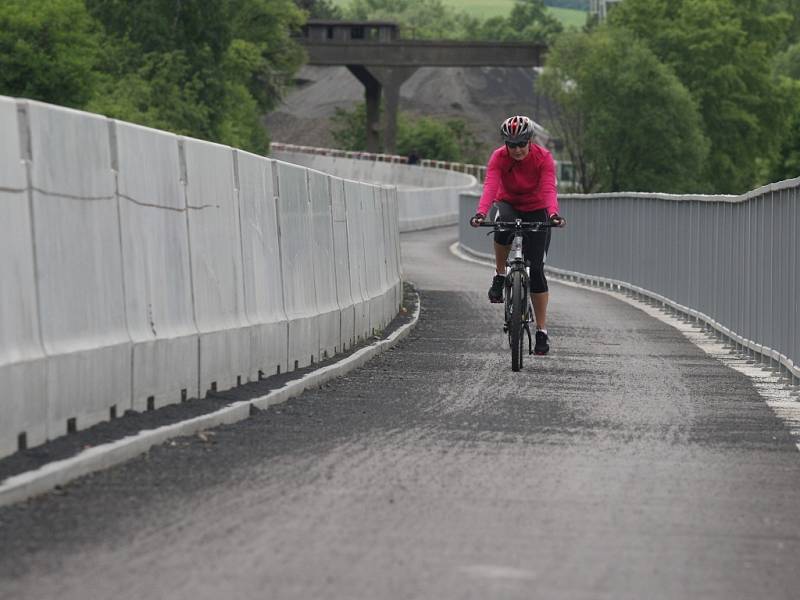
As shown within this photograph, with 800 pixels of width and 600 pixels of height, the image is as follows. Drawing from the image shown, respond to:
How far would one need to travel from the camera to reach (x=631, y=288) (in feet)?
97.6

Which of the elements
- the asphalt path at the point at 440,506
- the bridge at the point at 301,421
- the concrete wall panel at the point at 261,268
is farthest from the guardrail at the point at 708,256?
the concrete wall panel at the point at 261,268

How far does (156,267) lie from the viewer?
1045cm

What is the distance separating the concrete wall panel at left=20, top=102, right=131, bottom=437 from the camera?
8641 millimetres

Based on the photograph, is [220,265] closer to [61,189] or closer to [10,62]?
[61,189]

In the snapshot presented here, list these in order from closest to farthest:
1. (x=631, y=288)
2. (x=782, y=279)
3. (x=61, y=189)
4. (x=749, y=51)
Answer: (x=61, y=189) → (x=782, y=279) → (x=631, y=288) → (x=749, y=51)

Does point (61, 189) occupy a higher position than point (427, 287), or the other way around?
point (61, 189)

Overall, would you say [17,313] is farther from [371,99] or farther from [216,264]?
[371,99]

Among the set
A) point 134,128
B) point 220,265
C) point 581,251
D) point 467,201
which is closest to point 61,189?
point 134,128

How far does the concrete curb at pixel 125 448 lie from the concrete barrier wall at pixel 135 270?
0.27 meters

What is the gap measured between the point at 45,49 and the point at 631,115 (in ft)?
125

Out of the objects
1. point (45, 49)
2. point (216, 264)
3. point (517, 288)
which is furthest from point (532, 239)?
point (45, 49)

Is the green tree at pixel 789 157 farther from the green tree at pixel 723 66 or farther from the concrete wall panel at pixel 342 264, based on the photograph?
the concrete wall panel at pixel 342 264

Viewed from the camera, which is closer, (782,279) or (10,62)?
(782,279)

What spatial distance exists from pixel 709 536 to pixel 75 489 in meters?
2.52
